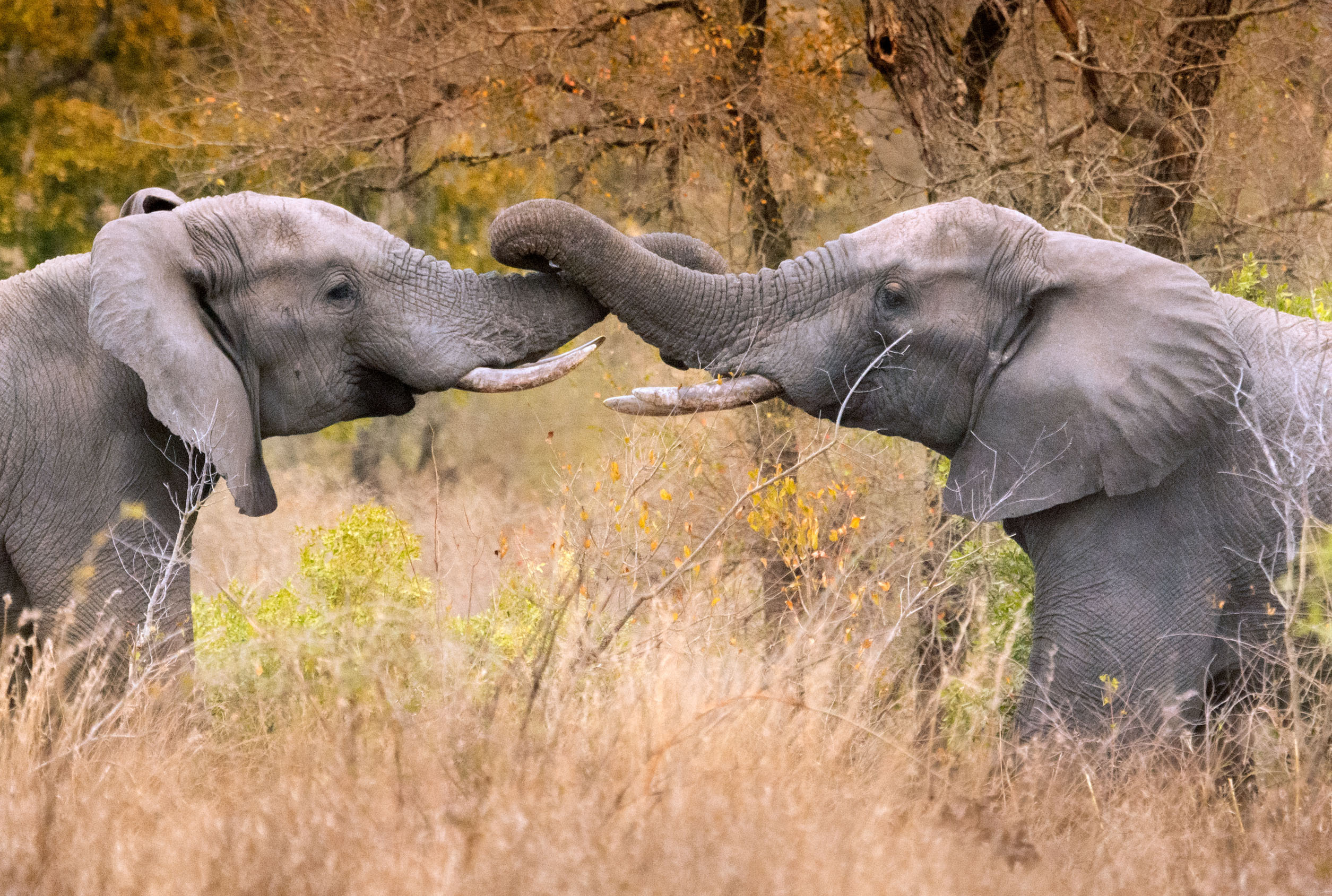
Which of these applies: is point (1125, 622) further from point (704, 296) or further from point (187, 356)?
point (187, 356)

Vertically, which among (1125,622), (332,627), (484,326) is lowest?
(332,627)

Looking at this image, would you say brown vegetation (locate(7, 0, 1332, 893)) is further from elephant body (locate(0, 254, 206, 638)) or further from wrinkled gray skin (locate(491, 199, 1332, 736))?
elephant body (locate(0, 254, 206, 638))

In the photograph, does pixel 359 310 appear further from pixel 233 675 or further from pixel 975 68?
pixel 975 68

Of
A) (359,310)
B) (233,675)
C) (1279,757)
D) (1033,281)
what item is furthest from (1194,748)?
(233,675)

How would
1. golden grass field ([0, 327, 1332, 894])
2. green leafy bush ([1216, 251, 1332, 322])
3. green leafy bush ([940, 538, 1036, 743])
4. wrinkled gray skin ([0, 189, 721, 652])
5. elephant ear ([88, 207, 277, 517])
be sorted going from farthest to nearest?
1. green leafy bush ([1216, 251, 1332, 322])
2. green leafy bush ([940, 538, 1036, 743])
3. wrinkled gray skin ([0, 189, 721, 652])
4. elephant ear ([88, 207, 277, 517])
5. golden grass field ([0, 327, 1332, 894])

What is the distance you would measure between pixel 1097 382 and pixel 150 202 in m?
3.71

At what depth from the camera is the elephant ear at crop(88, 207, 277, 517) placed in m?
4.82

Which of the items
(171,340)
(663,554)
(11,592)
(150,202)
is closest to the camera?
(171,340)

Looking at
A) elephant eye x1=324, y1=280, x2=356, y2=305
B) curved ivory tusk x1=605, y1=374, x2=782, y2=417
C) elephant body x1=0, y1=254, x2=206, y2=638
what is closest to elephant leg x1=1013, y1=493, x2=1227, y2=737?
curved ivory tusk x1=605, y1=374, x2=782, y2=417

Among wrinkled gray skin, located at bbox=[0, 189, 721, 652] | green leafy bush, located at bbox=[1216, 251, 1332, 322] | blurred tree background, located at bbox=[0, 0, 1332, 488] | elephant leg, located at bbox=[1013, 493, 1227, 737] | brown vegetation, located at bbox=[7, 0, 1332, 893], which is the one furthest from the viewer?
blurred tree background, located at bbox=[0, 0, 1332, 488]

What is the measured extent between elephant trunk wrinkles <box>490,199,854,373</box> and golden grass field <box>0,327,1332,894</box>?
559mm

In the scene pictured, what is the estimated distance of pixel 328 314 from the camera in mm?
5512

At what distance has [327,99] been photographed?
985 cm

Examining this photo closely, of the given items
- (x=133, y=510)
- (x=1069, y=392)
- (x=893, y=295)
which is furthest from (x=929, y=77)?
(x=133, y=510)
